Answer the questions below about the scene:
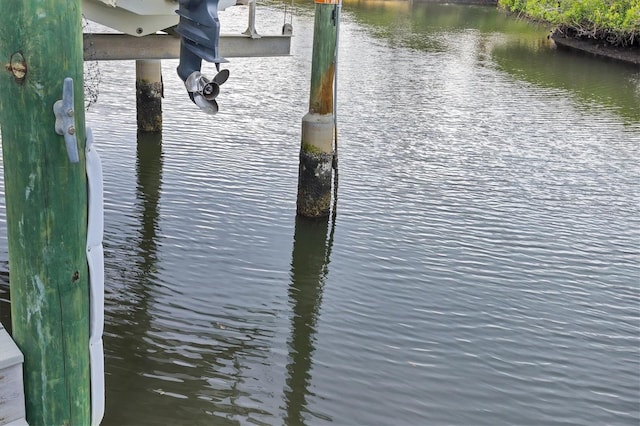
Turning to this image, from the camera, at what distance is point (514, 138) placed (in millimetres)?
14609

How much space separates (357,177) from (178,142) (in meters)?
3.50

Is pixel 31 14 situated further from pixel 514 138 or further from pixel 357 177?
pixel 514 138

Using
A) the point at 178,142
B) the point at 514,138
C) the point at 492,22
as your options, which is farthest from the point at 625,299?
the point at 492,22

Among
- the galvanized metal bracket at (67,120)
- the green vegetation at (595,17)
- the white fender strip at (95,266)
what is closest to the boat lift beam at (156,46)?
the white fender strip at (95,266)

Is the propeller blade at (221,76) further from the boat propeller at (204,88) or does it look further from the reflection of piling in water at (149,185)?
the reflection of piling in water at (149,185)

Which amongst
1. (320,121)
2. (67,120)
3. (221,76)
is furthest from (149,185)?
(67,120)

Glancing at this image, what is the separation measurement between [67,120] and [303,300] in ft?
17.8

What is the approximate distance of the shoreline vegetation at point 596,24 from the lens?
26.5 m

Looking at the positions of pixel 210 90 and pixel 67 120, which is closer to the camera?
pixel 67 120

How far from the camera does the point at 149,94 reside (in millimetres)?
12648

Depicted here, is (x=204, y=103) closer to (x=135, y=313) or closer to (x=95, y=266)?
(x=95, y=266)

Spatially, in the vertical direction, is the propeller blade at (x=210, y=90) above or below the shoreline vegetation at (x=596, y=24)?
below

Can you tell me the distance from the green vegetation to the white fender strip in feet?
86.3

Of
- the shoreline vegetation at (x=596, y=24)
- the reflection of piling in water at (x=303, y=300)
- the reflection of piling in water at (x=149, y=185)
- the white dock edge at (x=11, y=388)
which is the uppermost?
the shoreline vegetation at (x=596, y=24)
